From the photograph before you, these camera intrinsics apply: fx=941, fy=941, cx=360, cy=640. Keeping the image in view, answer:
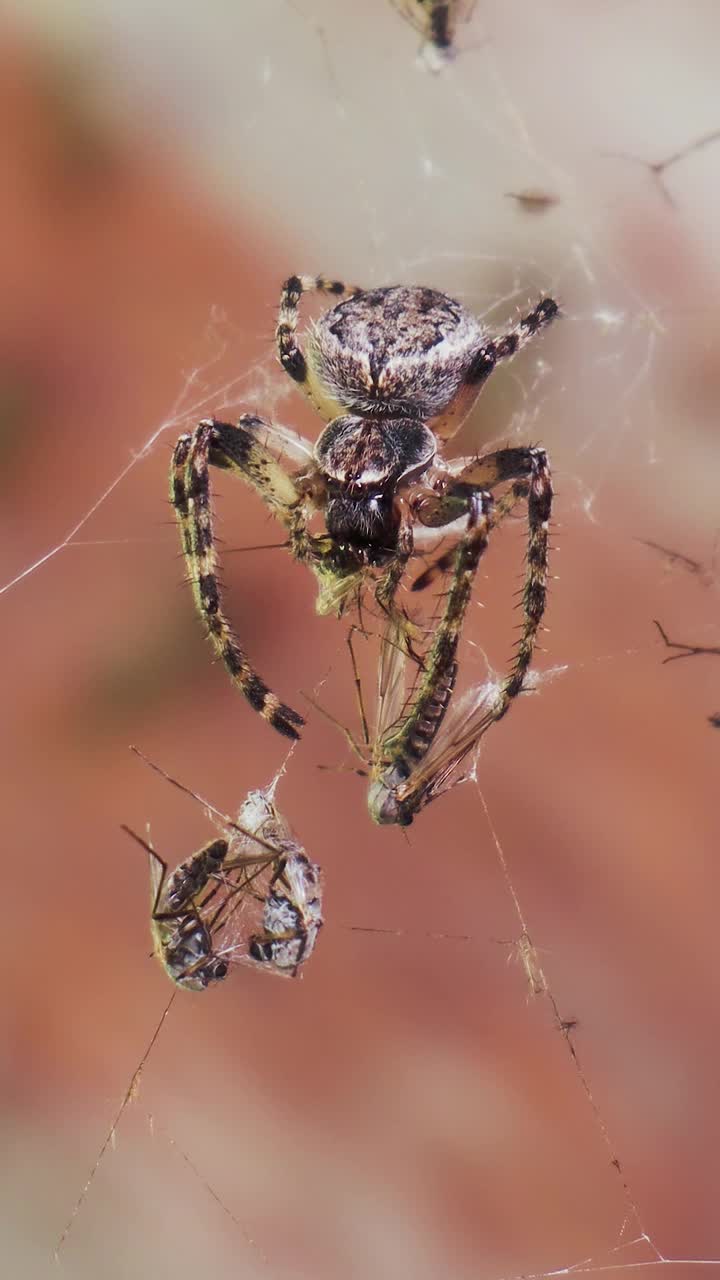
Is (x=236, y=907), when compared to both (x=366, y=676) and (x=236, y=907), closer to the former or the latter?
(x=236, y=907)

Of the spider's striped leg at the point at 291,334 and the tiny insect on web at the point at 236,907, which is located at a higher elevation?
the spider's striped leg at the point at 291,334

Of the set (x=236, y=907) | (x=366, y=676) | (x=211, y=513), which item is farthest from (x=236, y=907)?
(x=211, y=513)

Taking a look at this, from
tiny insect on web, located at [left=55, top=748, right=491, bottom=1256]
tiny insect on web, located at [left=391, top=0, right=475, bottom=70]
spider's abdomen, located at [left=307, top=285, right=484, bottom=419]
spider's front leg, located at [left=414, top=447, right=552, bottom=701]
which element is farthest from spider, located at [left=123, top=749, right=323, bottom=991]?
tiny insect on web, located at [left=391, top=0, right=475, bottom=70]

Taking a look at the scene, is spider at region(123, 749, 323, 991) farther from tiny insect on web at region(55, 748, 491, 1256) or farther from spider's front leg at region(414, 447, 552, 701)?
spider's front leg at region(414, 447, 552, 701)

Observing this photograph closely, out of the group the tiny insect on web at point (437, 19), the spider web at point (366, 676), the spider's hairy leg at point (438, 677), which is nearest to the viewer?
the spider's hairy leg at point (438, 677)

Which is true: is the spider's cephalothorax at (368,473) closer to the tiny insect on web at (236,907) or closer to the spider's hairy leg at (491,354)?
the spider's hairy leg at (491,354)

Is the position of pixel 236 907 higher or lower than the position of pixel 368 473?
lower

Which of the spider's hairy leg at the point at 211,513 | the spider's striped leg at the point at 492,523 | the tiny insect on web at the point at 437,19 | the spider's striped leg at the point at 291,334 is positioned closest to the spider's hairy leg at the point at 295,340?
the spider's striped leg at the point at 291,334
